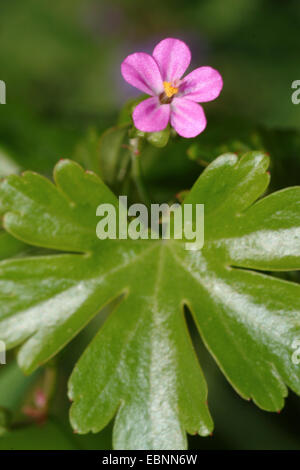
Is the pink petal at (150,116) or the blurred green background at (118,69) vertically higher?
the blurred green background at (118,69)

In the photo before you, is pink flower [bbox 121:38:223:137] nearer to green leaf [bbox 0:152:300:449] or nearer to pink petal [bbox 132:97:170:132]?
pink petal [bbox 132:97:170:132]

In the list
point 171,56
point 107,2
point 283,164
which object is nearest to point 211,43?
point 107,2

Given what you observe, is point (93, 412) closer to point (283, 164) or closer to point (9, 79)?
point (283, 164)

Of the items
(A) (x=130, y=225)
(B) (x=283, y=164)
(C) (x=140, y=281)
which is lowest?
(C) (x=140, y=281)

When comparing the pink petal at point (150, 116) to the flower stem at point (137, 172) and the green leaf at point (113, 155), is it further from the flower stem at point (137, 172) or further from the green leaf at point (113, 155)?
the green leaf at point (113, 155)

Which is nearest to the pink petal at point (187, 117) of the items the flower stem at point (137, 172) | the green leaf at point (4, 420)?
the flower stem at point (137, 172)

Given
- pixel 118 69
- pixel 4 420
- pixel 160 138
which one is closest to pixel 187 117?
pixel 160 138
